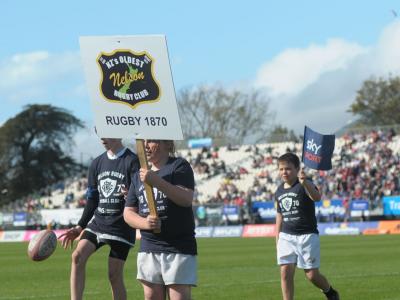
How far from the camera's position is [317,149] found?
13570 mm

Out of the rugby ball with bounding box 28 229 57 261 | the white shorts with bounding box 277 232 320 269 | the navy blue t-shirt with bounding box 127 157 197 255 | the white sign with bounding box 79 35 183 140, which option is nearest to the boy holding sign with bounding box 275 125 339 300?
the white shorts with bounding box 277 232 320 269

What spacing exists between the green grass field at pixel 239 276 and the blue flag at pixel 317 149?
112 inches

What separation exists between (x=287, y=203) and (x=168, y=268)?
471 centimetres

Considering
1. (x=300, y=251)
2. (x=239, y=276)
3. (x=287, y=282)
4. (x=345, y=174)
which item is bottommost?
(x=239, y=276)

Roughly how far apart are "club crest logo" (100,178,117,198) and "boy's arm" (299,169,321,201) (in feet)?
7.74

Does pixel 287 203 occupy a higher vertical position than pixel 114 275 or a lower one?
higher

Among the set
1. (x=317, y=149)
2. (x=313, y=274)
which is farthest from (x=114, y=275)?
(x=317, y=149)

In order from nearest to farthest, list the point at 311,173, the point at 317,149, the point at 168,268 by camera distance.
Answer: the point at 168,268
the point at 317,149
the point at 311,173

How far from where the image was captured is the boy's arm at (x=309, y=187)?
42.1 ft

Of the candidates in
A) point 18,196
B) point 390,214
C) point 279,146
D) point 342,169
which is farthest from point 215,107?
point 390,214

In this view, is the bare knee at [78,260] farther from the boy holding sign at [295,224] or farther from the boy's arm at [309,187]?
the boy's arm at [309,187]

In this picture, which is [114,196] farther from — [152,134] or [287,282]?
[152,134]

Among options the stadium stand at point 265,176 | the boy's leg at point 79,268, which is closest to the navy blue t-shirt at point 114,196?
the boy's leg at point 79,268

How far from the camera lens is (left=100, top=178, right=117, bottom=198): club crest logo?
12.4m
